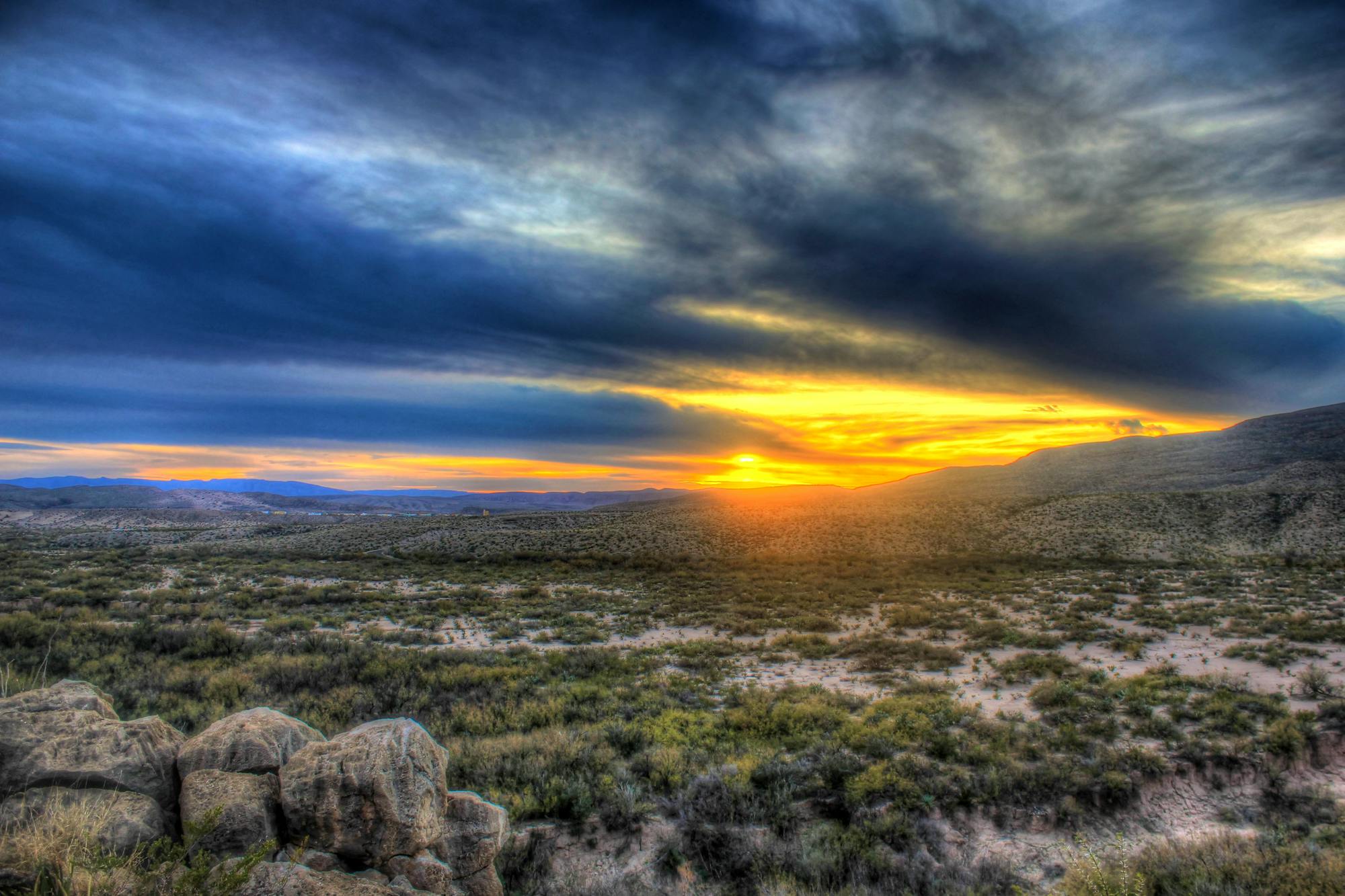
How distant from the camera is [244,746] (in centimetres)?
500

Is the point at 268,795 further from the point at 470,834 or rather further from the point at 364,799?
the point at 470,834

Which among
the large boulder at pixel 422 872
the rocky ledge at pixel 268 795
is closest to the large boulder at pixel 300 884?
the rocky ledge at pixel 268 795

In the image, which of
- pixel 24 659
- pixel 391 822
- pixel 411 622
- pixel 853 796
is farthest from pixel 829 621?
pixel 24 659

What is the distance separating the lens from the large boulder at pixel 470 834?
16.1 ft

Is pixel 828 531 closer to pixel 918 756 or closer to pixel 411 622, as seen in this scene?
pixel 411 622

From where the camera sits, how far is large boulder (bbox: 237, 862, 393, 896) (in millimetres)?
3578

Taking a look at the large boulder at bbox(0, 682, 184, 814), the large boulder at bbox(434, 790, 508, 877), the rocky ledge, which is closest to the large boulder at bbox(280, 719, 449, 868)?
the rocky ledge

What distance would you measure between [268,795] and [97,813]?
40.1 inches

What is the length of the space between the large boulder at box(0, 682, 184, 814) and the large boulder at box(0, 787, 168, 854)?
111mm

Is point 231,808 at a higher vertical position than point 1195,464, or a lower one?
lower

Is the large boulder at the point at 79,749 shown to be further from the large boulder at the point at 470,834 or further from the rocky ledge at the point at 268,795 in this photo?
the large boulder at the point at 470,834

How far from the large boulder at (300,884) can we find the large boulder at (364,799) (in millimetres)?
498

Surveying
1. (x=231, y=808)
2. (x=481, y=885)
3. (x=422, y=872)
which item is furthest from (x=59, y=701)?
(x=481, y=885)

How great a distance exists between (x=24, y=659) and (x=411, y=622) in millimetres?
8992
